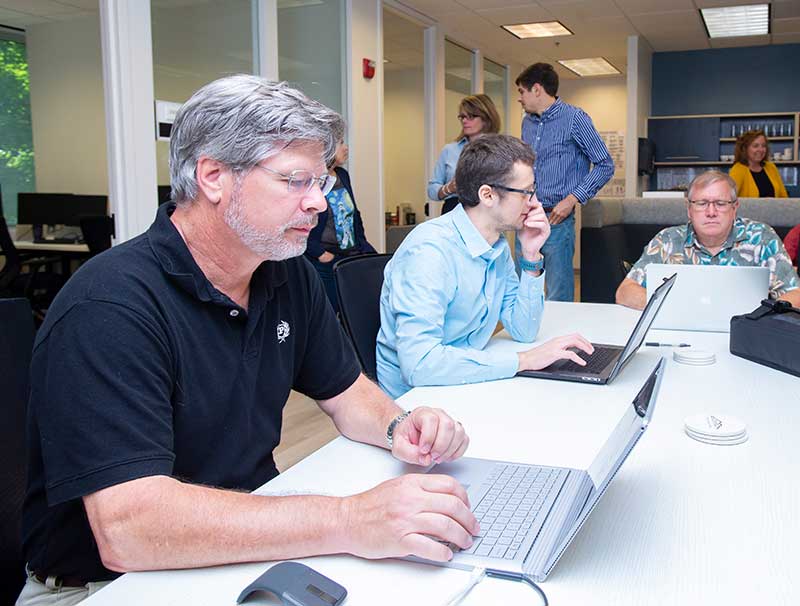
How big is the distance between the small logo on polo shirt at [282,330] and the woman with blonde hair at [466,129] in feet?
11.6

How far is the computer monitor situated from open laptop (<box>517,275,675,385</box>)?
17.8 feet

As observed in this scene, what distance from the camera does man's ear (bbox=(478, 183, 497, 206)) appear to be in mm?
2141

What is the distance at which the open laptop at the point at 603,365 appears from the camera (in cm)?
165

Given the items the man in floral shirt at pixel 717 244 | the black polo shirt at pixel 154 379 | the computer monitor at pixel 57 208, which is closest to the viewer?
the black polo shirt at pixel 154 379

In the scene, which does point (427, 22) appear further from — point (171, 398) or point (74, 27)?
point (171, 398)

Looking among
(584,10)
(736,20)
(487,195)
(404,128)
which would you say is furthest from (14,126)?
(736,20)

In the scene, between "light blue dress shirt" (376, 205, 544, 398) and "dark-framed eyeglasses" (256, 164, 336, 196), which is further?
"light blue dress shirt" (376, 205, 544, 398)

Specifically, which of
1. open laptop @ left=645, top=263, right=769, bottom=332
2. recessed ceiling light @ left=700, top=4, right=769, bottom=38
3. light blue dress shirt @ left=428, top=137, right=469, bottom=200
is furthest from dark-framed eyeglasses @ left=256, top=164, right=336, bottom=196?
recessed ceiling light @ left=700, top=4, right=769, bottom=38

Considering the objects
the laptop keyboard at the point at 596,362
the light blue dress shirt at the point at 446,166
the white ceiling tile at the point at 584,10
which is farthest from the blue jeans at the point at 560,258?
the white ceiling tile at the point at 584,10

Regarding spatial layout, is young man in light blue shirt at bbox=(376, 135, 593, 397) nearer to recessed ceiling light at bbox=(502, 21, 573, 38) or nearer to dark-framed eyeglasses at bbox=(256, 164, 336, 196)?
dark-framed eyeglasses at bbox=(256, 164, 336, 196)

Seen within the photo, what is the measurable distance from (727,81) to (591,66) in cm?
169

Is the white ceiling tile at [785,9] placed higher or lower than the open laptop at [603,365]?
higher

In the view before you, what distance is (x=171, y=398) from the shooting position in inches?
42.1

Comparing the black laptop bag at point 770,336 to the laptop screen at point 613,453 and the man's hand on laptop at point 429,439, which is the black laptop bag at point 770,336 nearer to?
the laptop screen at point 613,453
